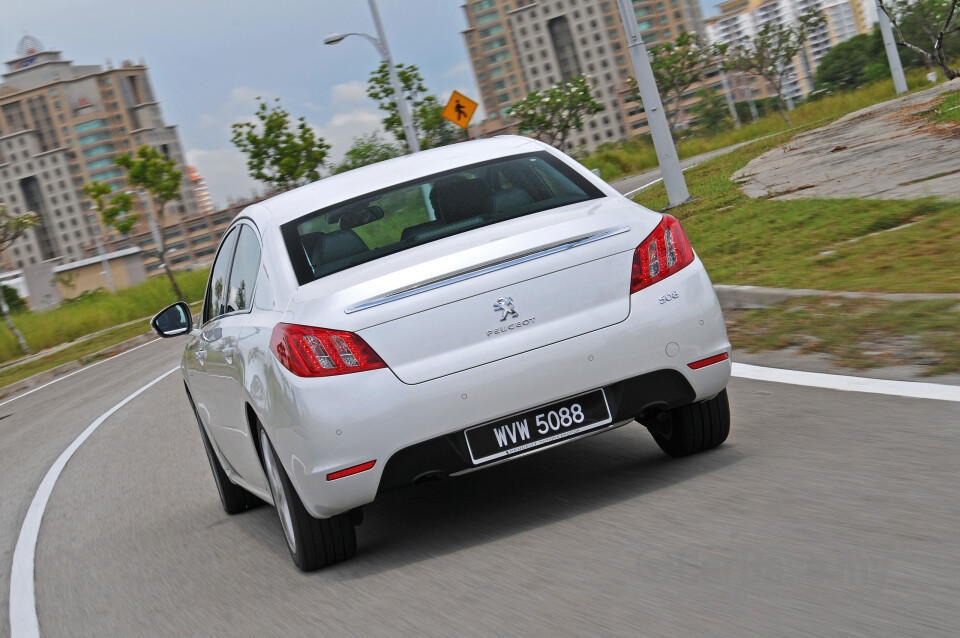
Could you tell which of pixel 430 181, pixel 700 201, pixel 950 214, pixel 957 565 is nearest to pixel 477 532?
pixel 430 181

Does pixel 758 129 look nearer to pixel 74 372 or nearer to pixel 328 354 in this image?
pixel 74 372

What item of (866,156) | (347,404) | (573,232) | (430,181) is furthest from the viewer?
(866,156)

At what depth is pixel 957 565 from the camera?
3.31m

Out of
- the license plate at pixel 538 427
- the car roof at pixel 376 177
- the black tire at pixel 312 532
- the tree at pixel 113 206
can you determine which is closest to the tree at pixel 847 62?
the tree at pixel 113 206

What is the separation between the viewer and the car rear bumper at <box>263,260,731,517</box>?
4281 millimetres

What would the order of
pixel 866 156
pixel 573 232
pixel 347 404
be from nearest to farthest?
pixel 347 404 < pixel 573 232 < pixel 866 156

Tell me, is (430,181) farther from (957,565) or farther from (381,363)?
(957,565)

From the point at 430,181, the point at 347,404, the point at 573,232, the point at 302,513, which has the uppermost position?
the point at 430,181

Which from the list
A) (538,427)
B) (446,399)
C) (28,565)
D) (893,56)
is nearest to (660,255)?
(538,427)

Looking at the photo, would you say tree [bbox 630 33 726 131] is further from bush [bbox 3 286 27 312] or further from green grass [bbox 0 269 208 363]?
bush [bbox 3 286 27 312]

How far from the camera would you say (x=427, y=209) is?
5.34 meters

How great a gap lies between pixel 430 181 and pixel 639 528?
1931mm

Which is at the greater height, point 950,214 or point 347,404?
point 347,404

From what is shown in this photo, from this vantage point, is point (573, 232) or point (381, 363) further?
point (573, 232)
